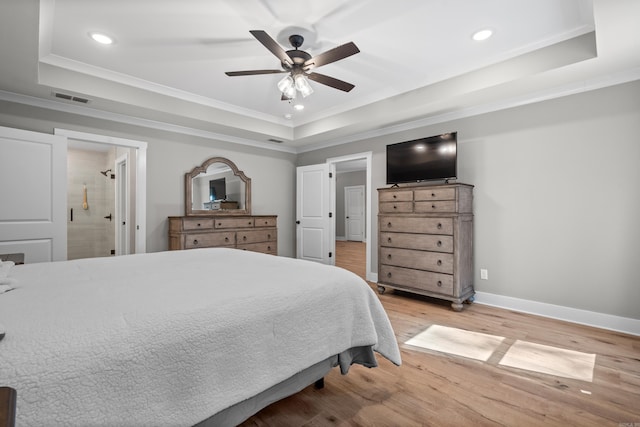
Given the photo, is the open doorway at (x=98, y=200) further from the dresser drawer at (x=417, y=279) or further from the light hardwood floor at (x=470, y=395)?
the light hardwood floor at (x=470, y=395)

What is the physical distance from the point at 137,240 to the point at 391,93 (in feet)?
12.1

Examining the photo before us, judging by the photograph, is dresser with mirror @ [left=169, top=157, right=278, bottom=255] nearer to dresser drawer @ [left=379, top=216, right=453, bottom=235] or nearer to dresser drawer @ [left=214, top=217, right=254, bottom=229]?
dresser drawer @ [left=214, top=217, right=254, bottom=229]

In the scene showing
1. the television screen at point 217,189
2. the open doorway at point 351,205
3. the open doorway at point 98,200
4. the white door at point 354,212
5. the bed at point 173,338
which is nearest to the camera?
the bed at point 173,338

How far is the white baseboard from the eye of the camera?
2.68 m

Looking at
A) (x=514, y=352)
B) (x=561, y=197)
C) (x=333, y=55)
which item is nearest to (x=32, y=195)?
(x=333, y=55)

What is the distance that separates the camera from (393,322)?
2.94 meters

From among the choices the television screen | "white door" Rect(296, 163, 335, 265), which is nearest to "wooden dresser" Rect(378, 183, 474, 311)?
"white door" Rect(296, 163, 335, 265)

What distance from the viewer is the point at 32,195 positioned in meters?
3.05

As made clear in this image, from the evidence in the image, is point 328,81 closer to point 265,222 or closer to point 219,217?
point 219,217

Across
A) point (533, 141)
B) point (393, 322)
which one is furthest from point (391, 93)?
point (393, 322)

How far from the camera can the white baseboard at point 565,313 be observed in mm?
2685

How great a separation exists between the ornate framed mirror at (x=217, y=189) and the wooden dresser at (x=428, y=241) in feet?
7.57

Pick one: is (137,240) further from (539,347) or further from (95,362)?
(539,347)

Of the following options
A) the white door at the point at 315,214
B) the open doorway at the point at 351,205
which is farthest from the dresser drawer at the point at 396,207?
the open doorway at the point at 351,205
